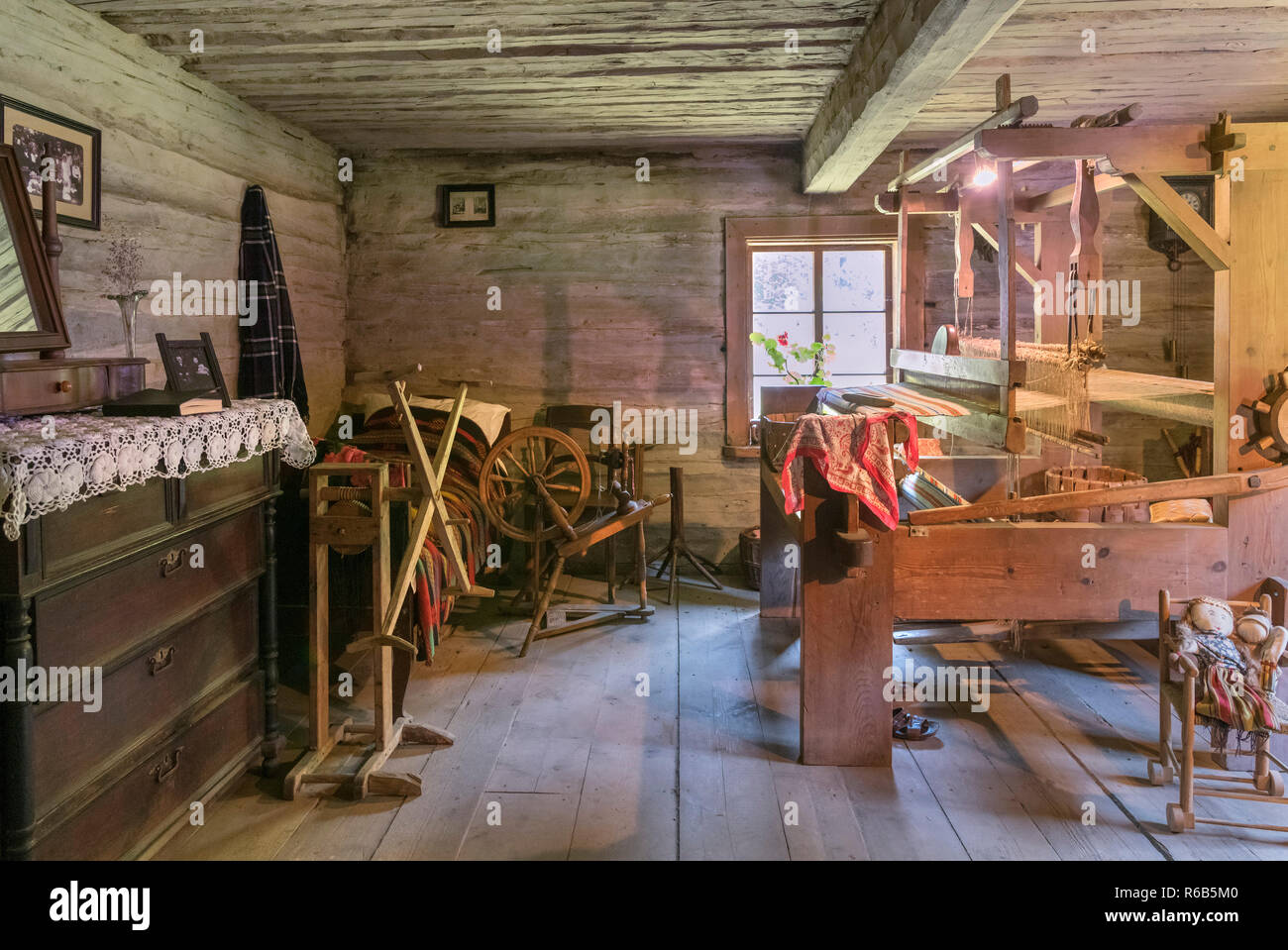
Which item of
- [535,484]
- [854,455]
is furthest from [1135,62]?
[535,484]

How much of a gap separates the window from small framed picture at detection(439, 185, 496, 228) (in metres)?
1.71

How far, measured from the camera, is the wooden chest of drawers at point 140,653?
2.11 meters

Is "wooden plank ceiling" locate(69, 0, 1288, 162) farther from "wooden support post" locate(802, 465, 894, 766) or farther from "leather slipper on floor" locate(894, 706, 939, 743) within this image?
"leather slipper on floor" locate(894, 706, 939, 743)

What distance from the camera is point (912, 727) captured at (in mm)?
3562

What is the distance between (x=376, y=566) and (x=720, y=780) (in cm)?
133

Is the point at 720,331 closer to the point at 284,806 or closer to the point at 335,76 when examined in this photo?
the point at 335,76

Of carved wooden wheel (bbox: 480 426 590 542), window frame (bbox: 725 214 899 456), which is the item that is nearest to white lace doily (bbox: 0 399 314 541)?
carved wooden wheel (bbox: 480 426 590 542)

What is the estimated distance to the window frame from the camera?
6.09m

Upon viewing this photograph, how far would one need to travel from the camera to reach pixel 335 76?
4398 millimetres

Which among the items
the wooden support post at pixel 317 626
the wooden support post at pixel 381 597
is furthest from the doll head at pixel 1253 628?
the wooden support post at pixel 317 626

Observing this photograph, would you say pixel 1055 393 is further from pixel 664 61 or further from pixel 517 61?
pixel 517 61

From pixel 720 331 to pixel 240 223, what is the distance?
285cm

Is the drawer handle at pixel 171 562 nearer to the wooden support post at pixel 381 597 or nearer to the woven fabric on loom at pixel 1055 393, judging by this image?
the wooden support post at pixel 381 597
